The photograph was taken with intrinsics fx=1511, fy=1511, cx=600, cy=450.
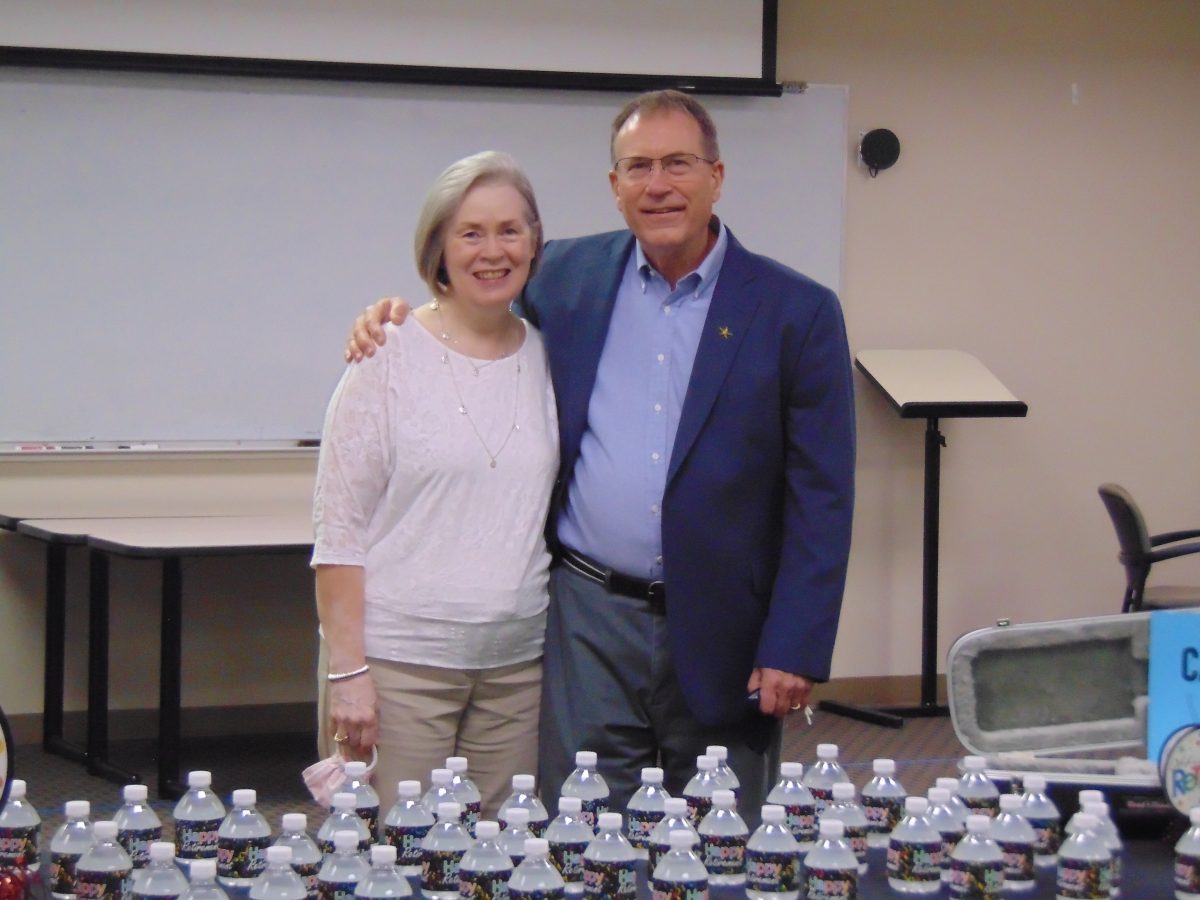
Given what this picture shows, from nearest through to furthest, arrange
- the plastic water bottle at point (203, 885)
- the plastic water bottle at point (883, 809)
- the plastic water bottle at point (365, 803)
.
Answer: the plastic water bottle at point (203, 885) → the plastic water bottle at point (365, 803) → the plastic water bottle at point (883, 809)

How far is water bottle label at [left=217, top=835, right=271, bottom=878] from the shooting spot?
1767mm

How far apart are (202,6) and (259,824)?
3.71 m

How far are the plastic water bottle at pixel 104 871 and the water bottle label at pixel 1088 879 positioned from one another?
1.07m

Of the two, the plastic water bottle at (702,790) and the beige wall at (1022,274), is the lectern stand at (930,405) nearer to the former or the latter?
the beige wall at (1022,274)

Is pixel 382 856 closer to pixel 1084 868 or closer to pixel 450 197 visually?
pixel 1084 868

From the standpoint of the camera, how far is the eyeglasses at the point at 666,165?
93.7 inches

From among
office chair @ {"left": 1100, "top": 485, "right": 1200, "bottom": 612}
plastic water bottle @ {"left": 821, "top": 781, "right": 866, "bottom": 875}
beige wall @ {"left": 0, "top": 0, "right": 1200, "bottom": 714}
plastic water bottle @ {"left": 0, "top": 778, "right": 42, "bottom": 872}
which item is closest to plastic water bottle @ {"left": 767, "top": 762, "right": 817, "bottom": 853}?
plastic water bottle @ {"left": 821, "top": 781, "right": 866, "bottom": 875}

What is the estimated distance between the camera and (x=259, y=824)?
180 centimetres

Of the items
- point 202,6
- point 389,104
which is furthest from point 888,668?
point 202,6

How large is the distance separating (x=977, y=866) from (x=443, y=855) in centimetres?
61

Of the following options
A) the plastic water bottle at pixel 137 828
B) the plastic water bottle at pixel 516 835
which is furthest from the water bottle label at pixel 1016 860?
the plastic water bottle at pixel 137 828

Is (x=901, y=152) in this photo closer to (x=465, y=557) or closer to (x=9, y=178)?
(x=9, y=178)

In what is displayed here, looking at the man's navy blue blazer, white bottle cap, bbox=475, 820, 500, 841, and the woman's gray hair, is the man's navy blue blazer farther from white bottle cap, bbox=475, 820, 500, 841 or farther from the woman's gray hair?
white bottle cap, bbox=475, 820, 500, 841

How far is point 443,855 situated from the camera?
1714 mm
